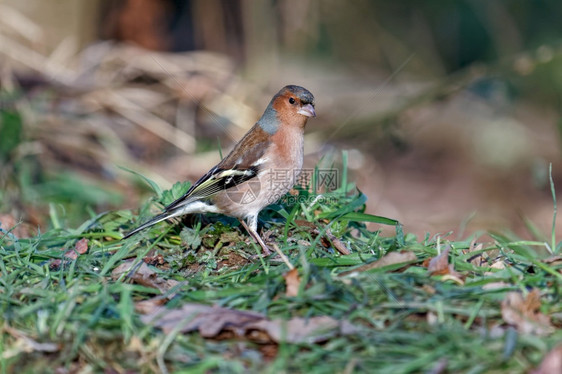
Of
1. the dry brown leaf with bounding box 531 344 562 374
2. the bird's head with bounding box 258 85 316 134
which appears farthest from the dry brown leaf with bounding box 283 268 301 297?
the bird's head with bounding box 258 85 316 134

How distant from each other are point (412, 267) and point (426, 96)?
16.8ft

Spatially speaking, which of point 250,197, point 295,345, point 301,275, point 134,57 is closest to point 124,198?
point 134,57

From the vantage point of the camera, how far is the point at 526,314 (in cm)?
303

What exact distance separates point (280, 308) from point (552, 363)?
→ 48.6 inches

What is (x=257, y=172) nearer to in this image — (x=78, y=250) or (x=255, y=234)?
(x=255, y=234)

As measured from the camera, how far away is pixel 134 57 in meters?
9.47

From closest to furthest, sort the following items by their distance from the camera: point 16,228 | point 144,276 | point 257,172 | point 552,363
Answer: point 552,363, point 144,276, point 257,172, point 16,228

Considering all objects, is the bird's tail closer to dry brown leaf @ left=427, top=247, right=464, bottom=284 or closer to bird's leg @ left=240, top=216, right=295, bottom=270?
bird's leg @ left=240, top=216, right=295, bottom=270

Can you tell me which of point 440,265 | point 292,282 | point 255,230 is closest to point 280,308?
point 292,282

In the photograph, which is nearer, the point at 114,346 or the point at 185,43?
the point at 114,346

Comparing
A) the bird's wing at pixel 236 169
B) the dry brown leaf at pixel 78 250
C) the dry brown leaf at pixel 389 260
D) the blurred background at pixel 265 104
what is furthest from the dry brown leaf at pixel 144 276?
the blurred background at pixel 265 104

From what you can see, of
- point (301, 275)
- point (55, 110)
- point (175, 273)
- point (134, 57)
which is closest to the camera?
point (301, 275)

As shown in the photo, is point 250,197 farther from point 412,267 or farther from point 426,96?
point 426,96

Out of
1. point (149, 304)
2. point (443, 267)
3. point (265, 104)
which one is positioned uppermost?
point (265, 104)
